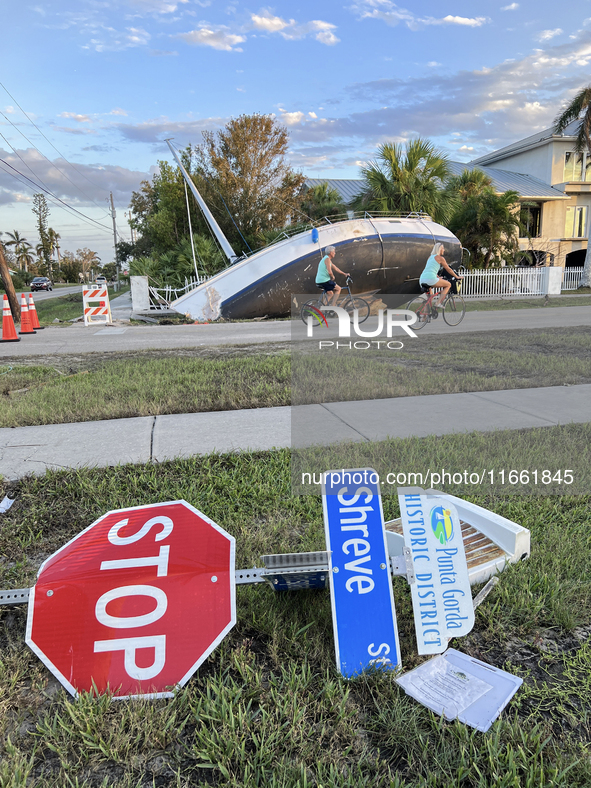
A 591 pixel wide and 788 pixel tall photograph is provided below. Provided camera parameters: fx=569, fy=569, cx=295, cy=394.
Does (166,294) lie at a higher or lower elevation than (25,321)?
higher

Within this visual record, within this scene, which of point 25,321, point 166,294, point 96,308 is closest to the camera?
point 25,321

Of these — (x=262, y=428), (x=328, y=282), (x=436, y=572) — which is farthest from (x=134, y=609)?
(x=328, y=282)

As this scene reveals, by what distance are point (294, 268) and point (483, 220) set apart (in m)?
14.6

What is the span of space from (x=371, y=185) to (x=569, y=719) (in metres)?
25.4

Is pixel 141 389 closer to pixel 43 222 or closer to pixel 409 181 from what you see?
pixel 409 181

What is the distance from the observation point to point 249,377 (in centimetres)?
731

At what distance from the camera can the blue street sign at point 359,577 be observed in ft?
7.41

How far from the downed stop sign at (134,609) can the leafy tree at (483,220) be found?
2700cm

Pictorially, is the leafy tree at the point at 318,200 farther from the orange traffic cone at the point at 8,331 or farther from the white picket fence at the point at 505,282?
the orange traffic cone at the point at 8,331

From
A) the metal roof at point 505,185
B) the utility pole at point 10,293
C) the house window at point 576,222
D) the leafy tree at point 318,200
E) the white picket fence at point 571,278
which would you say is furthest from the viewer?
the house window at point 576,222

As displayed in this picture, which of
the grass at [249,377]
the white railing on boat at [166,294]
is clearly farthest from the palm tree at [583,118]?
the grass at [249,377]

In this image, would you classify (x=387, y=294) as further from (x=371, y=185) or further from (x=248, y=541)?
(x=248, y=541)

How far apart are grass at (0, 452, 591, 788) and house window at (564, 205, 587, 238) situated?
4120 cm

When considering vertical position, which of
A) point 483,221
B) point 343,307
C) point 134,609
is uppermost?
point 483,221
